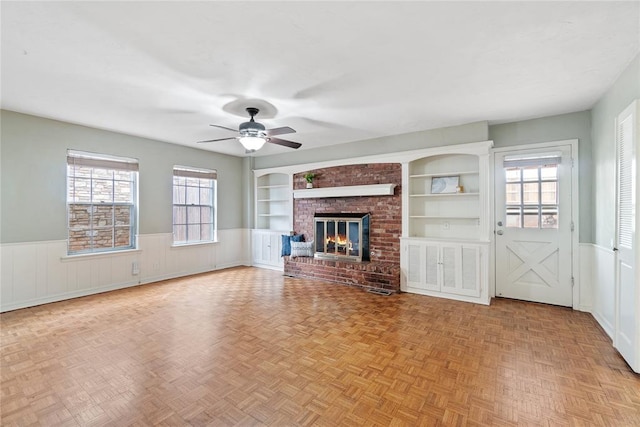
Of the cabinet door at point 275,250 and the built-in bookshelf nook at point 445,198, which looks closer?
the built-in bookshelf nook at point 445,198

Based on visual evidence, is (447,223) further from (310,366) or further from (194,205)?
(194,205)

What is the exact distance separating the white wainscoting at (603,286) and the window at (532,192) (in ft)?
2.20

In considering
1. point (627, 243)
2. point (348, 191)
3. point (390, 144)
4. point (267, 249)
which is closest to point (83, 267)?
point (267, 249)

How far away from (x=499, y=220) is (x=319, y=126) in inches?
Answer: 121

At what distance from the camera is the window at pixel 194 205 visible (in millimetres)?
5848

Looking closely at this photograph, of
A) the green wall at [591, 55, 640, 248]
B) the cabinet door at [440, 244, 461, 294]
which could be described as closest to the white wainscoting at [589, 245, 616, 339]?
the green wall at [591, 55, 640, 248]

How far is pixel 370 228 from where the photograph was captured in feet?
17.5

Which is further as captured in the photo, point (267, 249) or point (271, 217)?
point (271, 217)

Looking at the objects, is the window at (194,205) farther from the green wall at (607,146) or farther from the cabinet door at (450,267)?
the green wall at (607,146)

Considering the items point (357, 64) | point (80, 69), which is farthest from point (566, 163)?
point (80, 69)

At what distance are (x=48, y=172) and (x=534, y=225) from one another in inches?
275

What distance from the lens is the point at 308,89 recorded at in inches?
123

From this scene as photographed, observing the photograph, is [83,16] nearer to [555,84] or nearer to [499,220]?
[555,84]

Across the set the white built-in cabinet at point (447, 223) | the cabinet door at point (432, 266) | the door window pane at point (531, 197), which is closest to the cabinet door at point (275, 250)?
the white built-in cabinet at point (447, 223)
